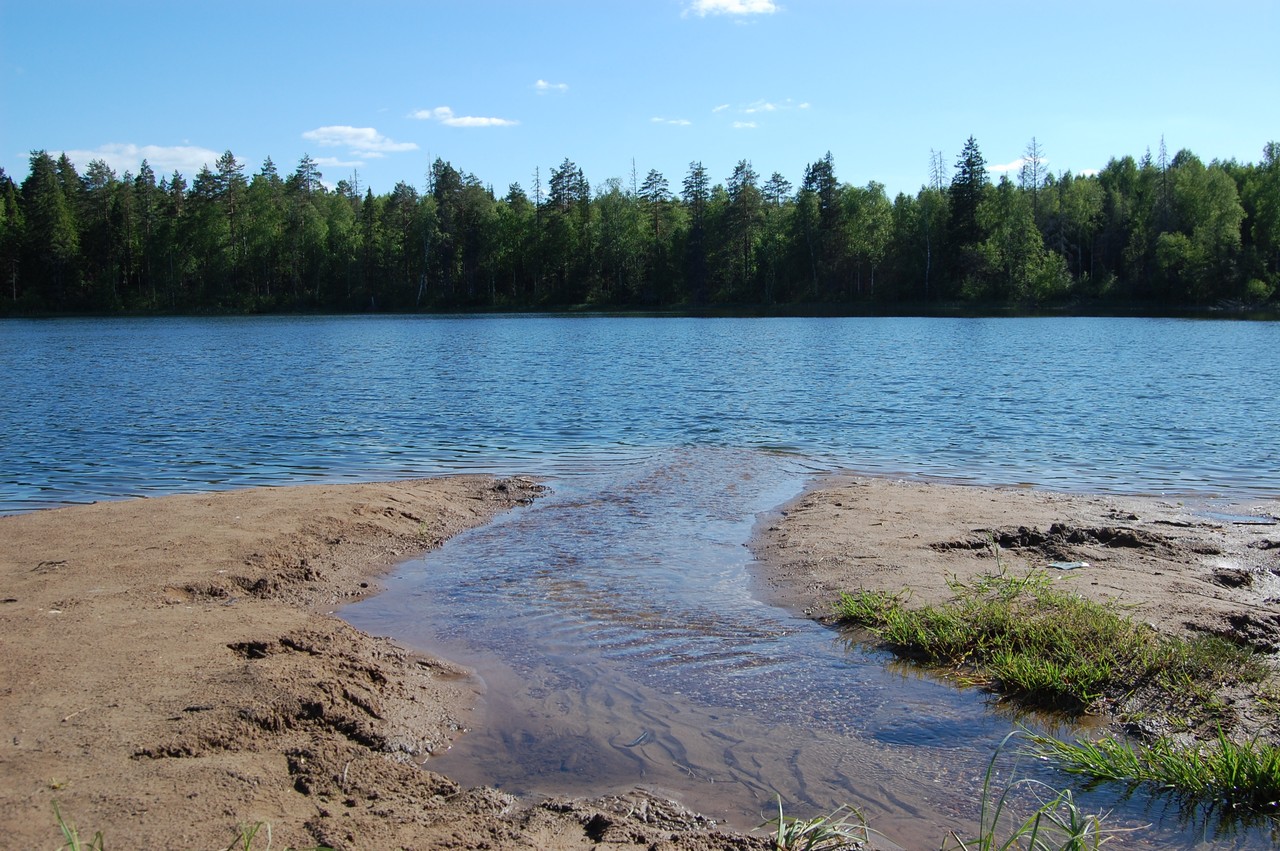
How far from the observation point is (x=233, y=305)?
106062 mm

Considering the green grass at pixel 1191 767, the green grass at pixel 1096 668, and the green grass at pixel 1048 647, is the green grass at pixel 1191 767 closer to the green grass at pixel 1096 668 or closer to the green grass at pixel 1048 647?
the green grass at pixel 1096 668

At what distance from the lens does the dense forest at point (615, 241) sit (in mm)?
91000

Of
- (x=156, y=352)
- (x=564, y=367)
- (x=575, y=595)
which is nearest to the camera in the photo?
(x=575, y=595)

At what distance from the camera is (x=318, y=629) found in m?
6.95

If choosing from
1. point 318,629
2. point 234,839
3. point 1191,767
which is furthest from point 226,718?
point 1191,767

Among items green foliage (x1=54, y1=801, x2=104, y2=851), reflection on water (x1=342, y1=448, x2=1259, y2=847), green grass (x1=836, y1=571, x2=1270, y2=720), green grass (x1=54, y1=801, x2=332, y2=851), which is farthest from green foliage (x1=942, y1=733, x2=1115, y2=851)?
green foliage (x1=54, y1=801, x2=104, y2=851)

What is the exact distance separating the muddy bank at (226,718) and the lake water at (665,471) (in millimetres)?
509

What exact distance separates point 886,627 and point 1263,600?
11.8 ft

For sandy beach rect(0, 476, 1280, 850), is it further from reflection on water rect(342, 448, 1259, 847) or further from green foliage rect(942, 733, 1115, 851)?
green foliage rect(942, 733, 1115, 851)

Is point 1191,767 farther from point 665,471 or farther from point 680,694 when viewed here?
point 665,471

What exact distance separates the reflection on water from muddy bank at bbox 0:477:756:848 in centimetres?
42

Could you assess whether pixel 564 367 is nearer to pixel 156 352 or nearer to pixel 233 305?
pixel 156 352

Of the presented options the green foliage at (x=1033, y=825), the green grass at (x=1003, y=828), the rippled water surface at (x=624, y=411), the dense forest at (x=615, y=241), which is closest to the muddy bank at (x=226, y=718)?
the green grass at (x=1003, y=828)

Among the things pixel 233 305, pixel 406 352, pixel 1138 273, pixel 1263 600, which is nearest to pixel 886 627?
pixel 1263 600
